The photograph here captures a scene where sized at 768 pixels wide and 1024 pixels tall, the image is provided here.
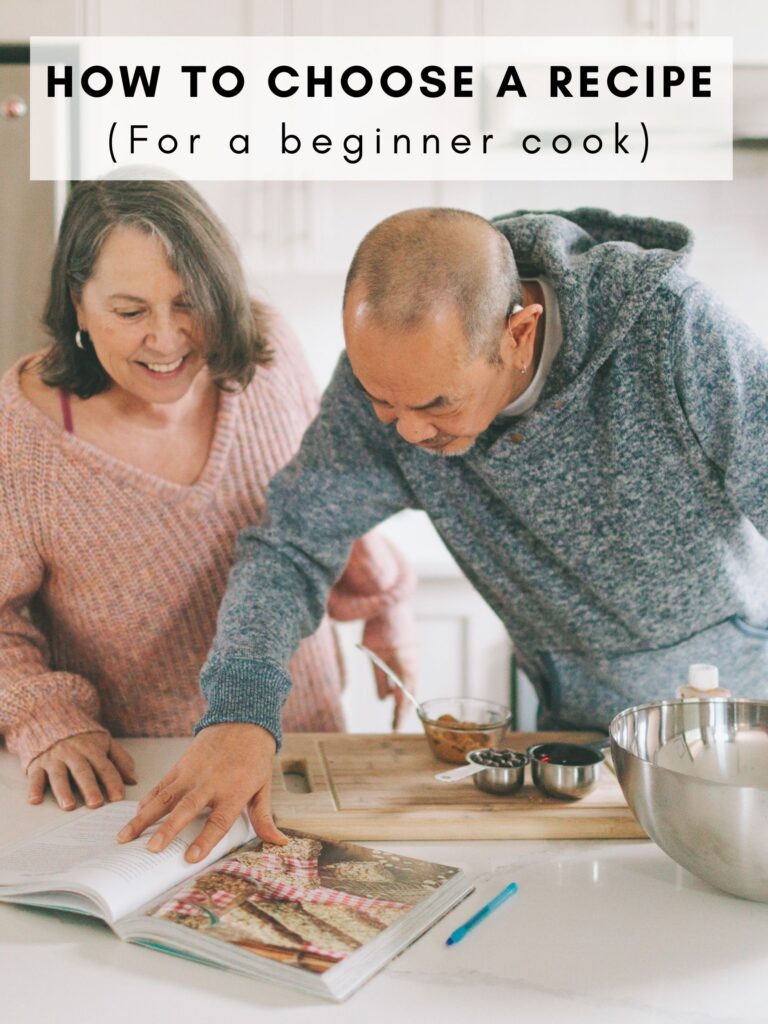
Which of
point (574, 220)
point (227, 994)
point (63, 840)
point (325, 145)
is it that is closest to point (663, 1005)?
point (227, 994)

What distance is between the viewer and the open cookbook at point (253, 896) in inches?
33.2

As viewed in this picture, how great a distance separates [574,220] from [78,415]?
0.71 meters

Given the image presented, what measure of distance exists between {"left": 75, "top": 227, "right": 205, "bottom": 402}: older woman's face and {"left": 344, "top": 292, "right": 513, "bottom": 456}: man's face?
1.04 feet

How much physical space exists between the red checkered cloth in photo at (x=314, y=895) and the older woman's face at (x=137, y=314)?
2.27ft

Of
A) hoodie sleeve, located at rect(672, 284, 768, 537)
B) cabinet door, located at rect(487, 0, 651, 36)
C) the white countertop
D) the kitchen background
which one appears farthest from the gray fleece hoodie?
cabinet door, located at rect(487, 0, 651, 36)

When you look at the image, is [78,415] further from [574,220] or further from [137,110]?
[137,110]

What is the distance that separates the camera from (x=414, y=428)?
1.18 m

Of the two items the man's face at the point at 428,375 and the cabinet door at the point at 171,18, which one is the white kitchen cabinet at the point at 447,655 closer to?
the cabinet door at the point at 171,18

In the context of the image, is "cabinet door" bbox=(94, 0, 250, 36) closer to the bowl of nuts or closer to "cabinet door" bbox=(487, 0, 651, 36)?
"cabinet door" bbox=(487, 0, 651, 36)

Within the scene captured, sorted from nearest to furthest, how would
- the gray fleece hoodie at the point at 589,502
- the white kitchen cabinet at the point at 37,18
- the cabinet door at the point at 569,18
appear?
1. the gray fleece hoodie at the point at 589,502
2. the white kitchen cabinet at the point at 37,18
3. the cabinet door at the point at 569,18

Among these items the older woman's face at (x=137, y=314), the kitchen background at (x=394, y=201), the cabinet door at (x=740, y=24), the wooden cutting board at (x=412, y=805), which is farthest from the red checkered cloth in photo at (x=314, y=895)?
the cabinet door at (x=740, y=24)

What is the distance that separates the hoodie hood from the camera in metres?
1.21

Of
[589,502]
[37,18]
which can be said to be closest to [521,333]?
[589,502]

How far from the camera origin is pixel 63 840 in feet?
3.43
